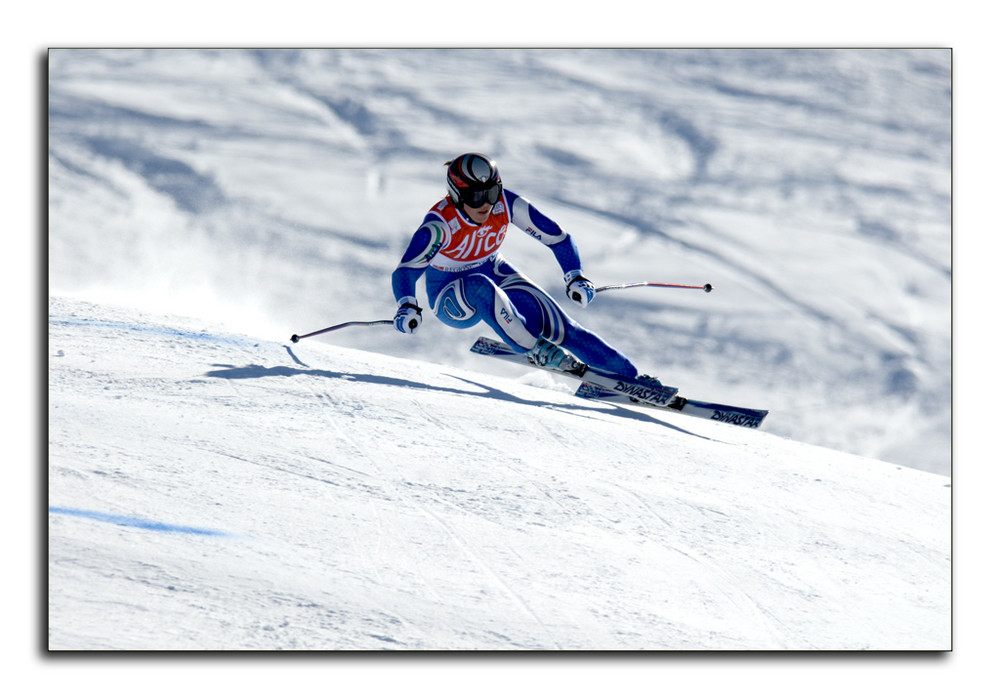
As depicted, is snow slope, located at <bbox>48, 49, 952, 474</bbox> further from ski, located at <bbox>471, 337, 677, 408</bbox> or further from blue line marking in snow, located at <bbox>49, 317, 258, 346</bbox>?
ski, located at <bbox>471, 337, 677, 408</bbox>

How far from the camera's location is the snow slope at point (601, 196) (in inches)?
261

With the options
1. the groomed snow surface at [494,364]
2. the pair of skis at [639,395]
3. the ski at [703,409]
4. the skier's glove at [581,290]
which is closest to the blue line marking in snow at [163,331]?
the groomed snow surface at [494,364]

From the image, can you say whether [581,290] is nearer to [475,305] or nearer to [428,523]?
[475,305]

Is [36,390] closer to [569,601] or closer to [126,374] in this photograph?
[126,374]

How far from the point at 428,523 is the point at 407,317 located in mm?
1101

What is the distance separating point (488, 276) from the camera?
16.4 feet

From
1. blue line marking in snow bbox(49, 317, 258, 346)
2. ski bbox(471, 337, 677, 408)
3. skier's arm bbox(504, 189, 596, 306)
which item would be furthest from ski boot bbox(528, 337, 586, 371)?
blue line marking in snow bbox(49, 317, 258, 346)

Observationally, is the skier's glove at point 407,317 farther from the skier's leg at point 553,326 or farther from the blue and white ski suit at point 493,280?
the skier's leg at point 553,326

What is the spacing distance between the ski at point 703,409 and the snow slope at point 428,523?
238 mm

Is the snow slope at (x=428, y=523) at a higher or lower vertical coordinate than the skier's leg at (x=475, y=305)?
lower

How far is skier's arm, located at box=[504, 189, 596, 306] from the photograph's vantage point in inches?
196

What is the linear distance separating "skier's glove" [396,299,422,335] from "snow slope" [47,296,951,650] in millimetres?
270

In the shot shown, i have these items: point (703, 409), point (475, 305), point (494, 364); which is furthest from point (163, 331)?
point (703, 409)

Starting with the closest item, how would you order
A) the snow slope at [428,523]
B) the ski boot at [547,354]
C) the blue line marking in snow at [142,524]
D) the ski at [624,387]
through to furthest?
the snow slope at [428,523], the blue line marking in snow at [142,524], the ski boot at [547,354], the ski at [624,387]
